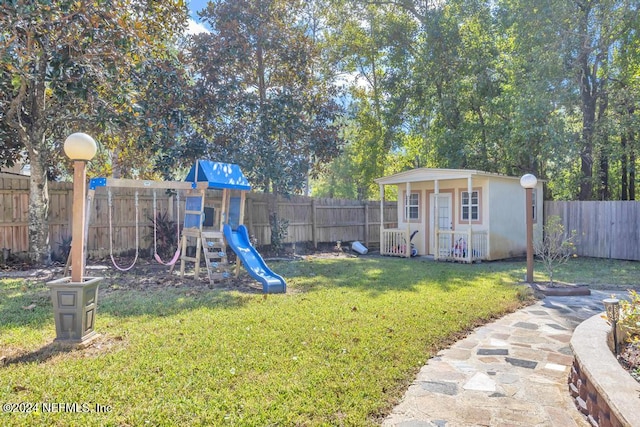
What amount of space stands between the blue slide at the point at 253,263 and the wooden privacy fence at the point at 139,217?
162cm

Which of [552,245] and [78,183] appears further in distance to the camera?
[552,245]

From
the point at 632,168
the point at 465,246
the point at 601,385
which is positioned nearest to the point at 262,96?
the point at 465,246

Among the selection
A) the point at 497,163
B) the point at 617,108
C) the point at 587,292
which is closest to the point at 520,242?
the point at 497,163

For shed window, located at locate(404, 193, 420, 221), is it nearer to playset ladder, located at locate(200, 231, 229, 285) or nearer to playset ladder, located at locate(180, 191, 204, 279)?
playset ladder, located at locate(200, 231, 229, 285)

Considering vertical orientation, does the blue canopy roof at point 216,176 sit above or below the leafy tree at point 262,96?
below

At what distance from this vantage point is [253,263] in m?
6.96

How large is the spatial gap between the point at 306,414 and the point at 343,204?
1172 centimetres

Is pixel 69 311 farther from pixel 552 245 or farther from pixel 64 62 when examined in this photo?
pixel 552 245

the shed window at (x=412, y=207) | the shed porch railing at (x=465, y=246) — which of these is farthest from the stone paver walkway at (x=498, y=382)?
the shed window at (x=412, y=207)

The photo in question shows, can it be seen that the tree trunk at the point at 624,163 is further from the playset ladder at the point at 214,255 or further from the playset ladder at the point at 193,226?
the playset ladder at the point at 193,226

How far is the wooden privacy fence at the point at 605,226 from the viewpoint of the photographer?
1081 centimetres

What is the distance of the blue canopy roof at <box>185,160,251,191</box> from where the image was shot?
279 inches

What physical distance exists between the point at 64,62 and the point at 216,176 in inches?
113

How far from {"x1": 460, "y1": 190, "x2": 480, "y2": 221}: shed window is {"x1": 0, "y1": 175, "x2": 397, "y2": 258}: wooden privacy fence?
4045 mm
